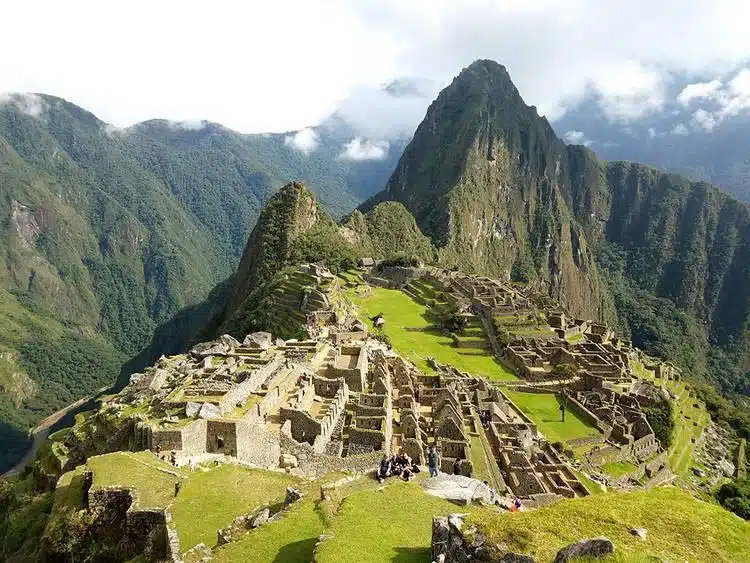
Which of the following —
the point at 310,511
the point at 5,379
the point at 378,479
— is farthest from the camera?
the point at 5,379

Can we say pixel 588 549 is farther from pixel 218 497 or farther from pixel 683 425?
pixel 683 425

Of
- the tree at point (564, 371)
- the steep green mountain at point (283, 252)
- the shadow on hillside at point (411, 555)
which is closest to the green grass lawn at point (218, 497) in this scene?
the shadow on hillside at point (411, 555)

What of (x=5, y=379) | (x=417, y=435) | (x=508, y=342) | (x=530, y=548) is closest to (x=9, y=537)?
→ (x=417, y=435)

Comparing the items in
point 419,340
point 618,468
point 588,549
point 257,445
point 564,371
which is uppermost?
point 588,549

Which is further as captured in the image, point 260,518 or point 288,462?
point 288,462

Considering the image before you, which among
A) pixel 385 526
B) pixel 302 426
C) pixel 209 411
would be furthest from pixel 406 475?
pixel 209 411

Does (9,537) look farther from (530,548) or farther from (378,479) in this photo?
(530,548)
